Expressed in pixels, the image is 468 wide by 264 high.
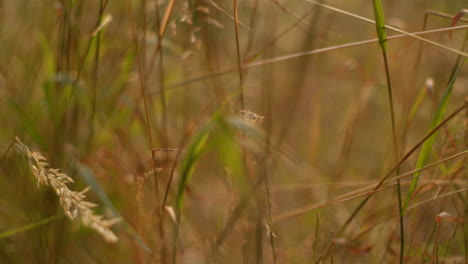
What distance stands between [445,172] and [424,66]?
46.4 inches

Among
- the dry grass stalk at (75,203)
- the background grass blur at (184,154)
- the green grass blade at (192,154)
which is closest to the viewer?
the dry grass stalk at (75,203)

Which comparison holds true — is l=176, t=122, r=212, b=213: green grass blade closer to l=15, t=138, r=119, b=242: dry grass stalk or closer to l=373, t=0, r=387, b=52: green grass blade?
l=15, t=138, r=119, b=242: dry grass stalk

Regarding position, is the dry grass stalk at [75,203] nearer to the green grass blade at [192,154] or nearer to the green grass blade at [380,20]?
the green grass blade at [192,154]

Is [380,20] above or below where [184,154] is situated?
above

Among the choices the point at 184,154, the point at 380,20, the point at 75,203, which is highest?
the point at 380,20

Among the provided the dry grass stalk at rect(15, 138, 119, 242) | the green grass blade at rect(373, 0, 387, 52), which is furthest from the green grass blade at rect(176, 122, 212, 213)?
the green grass blade at rect(373, 0, 387, 52)

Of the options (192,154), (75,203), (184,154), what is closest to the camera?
(75,203)

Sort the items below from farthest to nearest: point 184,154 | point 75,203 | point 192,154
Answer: point 184,154, point 192,154, point 75,203

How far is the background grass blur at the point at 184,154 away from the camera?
738 mm

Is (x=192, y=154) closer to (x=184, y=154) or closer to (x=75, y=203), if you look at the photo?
(x=75, y=203)

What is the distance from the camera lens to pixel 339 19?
7.10ft

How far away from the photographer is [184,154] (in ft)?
3.67

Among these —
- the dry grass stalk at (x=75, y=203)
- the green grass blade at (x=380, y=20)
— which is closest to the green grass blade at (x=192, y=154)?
the dry grass stalk at (x=75, y=203)

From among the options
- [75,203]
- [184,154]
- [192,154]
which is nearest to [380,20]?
[192,154]
